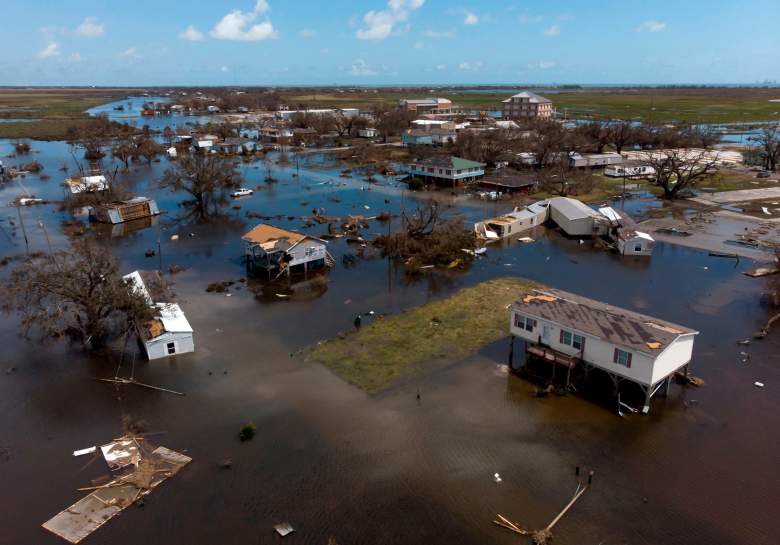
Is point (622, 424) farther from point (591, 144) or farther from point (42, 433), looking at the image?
point (591, 144)

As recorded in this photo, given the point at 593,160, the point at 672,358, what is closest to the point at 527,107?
the point at 593,160

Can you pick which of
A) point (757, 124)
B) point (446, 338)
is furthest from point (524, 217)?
point (757, 124)

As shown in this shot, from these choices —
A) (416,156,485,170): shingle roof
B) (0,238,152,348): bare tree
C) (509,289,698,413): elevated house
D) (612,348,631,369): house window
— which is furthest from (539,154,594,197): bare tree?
(0,238,152,348): bare tree

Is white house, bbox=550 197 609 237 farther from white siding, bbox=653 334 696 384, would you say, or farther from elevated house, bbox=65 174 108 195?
elevated house, bbox=65 174 108 195

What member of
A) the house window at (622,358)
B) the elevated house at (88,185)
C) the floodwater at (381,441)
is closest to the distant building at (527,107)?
the elevated house at (88,185)

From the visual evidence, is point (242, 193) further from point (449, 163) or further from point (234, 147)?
point (234, 147)

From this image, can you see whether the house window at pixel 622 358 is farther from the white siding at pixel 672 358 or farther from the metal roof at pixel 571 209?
the metal roof at pixel 571 209
